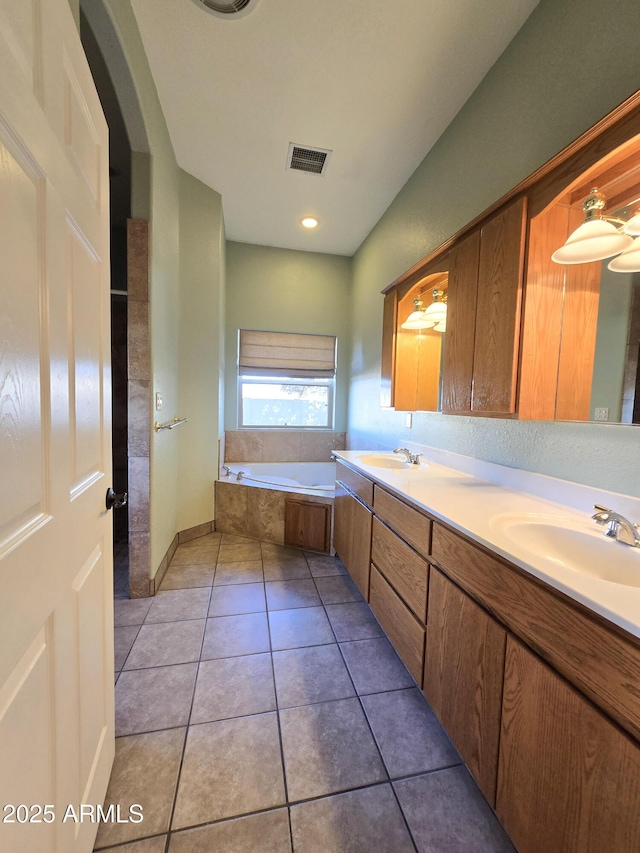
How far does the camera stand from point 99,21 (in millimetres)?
1333

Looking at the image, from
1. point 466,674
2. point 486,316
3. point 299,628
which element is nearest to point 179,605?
point 299,628

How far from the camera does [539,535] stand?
112 cm

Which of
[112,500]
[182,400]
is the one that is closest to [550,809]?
[112,500]

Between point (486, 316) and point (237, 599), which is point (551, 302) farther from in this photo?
point (237, 599)

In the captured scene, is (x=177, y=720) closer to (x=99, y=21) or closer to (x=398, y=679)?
(x=398, y=679)

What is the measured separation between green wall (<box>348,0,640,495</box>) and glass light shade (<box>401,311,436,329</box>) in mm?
442

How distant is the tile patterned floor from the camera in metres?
0.98

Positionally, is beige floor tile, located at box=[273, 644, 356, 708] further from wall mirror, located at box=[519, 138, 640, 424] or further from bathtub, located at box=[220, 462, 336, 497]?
bathtub, located at box=[220, 462, 336, 497]

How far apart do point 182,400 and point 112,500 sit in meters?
1.76

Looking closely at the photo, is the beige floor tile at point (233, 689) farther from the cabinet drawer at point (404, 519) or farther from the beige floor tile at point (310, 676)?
the cabinet drawer at point (404, 519)

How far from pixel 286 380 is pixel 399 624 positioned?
2.78 m

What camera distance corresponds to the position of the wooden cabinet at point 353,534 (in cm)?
193

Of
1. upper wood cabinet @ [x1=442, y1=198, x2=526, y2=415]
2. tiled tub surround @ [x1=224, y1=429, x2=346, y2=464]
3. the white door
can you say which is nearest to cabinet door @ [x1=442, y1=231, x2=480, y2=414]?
upper wood cabinet @ [x1=442, y1=198, x2=526, y2=415]

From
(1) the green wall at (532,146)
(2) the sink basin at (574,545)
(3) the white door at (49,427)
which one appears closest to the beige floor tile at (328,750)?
(3) the white door at (49,427)
